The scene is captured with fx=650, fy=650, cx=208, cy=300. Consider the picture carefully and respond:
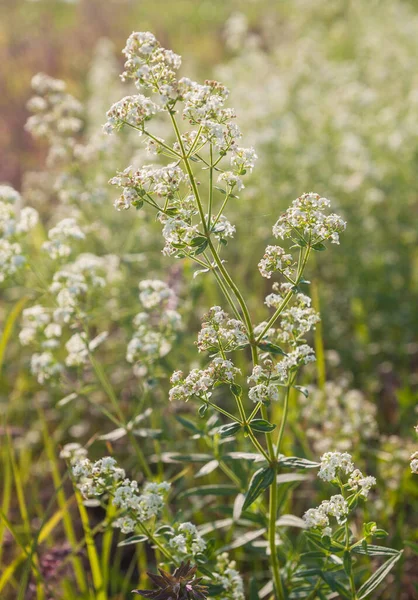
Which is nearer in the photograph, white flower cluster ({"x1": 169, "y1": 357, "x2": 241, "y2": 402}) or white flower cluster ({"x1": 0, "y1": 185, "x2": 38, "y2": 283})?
white flower cluster ({"x1": 169, "y1": 357, "x2": 241, "y2": 402})

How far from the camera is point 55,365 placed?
3.65 m

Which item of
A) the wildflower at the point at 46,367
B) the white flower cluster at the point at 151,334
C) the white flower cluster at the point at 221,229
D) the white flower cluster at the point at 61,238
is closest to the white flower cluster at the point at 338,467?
the white flower cluster at the point at 221,229

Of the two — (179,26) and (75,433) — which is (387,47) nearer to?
(75,433)

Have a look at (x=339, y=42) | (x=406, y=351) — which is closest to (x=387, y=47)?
(x=339, y=42)

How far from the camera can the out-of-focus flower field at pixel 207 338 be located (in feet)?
8.54

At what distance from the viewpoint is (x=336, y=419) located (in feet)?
14.1

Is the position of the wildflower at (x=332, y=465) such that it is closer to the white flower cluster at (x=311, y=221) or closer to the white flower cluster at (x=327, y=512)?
the white flower cluster at (x=327, y=512)

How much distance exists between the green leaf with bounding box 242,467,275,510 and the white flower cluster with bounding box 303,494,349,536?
0.19 m

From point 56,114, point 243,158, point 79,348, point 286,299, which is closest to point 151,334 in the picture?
point 79,348

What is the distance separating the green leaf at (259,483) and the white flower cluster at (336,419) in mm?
1559

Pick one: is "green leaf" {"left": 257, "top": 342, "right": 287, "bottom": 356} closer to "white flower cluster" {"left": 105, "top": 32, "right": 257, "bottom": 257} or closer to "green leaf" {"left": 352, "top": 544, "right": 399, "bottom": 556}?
"white flower cluster" {"left": 105, "top": 32, "right": 257, "bottom": 257}

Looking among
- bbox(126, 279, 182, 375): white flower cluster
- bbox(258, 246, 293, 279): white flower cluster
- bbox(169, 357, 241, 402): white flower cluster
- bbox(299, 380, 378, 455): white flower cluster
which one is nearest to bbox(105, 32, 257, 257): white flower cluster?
bbox(258, 246, 293, 279): white flower cluster

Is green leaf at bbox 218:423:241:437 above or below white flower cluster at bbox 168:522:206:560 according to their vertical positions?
above

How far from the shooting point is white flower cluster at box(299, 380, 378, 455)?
4168mm
